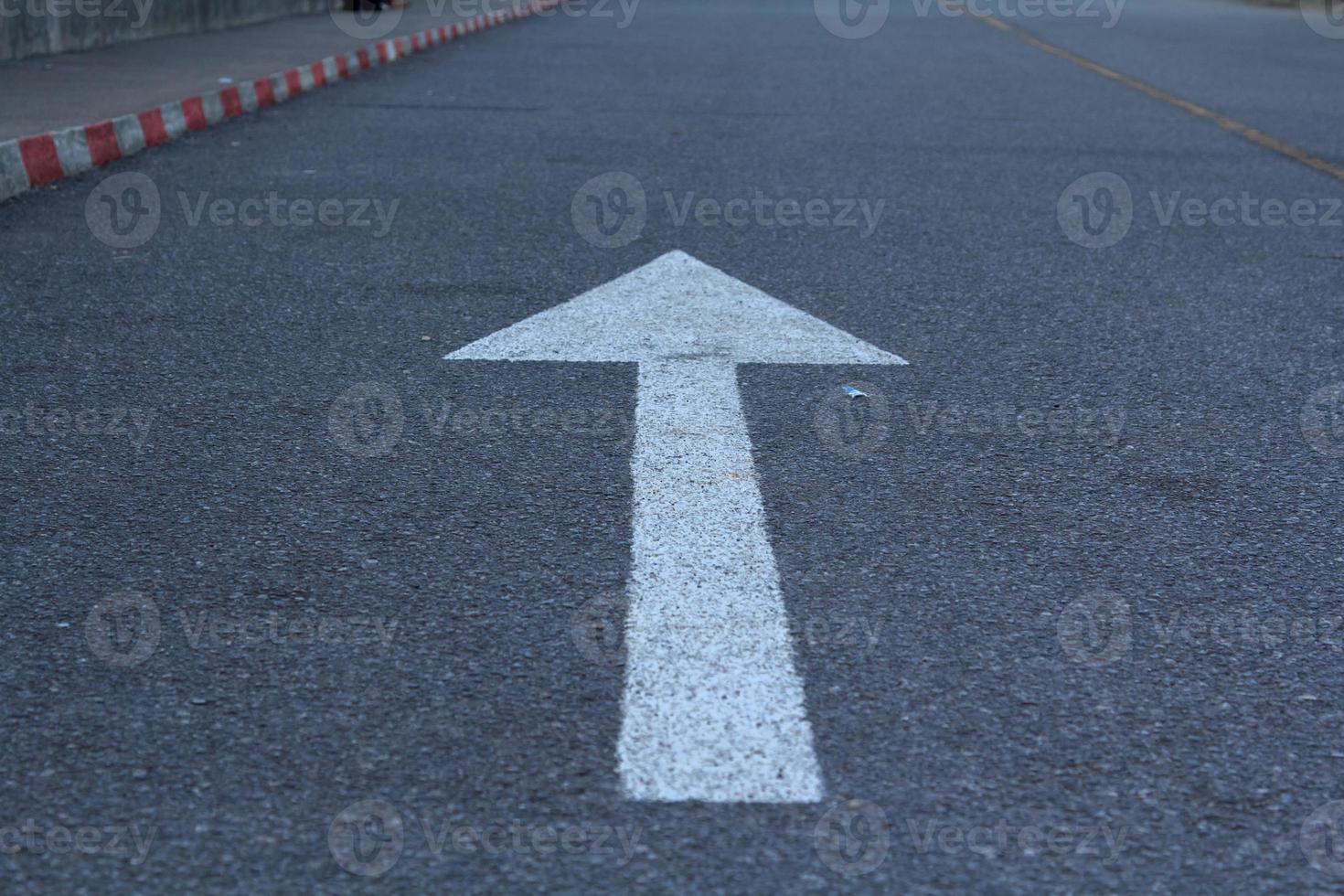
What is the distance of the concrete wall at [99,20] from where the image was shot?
11.7 metres

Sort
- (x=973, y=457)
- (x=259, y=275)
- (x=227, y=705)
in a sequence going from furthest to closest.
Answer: (x=259, y=275) < (x=973, y=457) < (x=227, y=705)

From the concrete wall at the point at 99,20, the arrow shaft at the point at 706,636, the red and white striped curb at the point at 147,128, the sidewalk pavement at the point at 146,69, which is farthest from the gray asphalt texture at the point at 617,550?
the concrete wall at the point at 99,20

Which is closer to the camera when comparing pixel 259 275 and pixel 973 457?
pixel 973 457

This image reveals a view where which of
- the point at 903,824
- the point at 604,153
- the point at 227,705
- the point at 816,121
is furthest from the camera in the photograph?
the point at 816,121

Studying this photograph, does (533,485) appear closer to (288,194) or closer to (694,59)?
(288,194)

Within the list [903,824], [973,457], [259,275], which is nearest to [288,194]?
[259,275]

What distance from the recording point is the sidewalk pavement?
8.68m

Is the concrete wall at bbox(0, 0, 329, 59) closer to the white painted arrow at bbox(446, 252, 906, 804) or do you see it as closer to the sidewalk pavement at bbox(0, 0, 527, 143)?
the sidewalk pavement at bbox(0, 0, 527, 143)

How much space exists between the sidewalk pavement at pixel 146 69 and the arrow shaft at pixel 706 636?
5.08m

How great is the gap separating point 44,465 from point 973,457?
2110 mm

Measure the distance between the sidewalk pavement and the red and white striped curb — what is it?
0.52ft

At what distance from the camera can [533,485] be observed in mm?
3314

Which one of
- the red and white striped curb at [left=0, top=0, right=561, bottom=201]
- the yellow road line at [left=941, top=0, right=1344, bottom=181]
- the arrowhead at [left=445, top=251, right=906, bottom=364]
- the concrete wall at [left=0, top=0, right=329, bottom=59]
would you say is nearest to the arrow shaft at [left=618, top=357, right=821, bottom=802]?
the arrowhead at [left=445, top=251, right=906, bottom=364]

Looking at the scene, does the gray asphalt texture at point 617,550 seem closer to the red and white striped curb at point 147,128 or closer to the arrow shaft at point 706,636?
the arrow shaft at point 706,636
